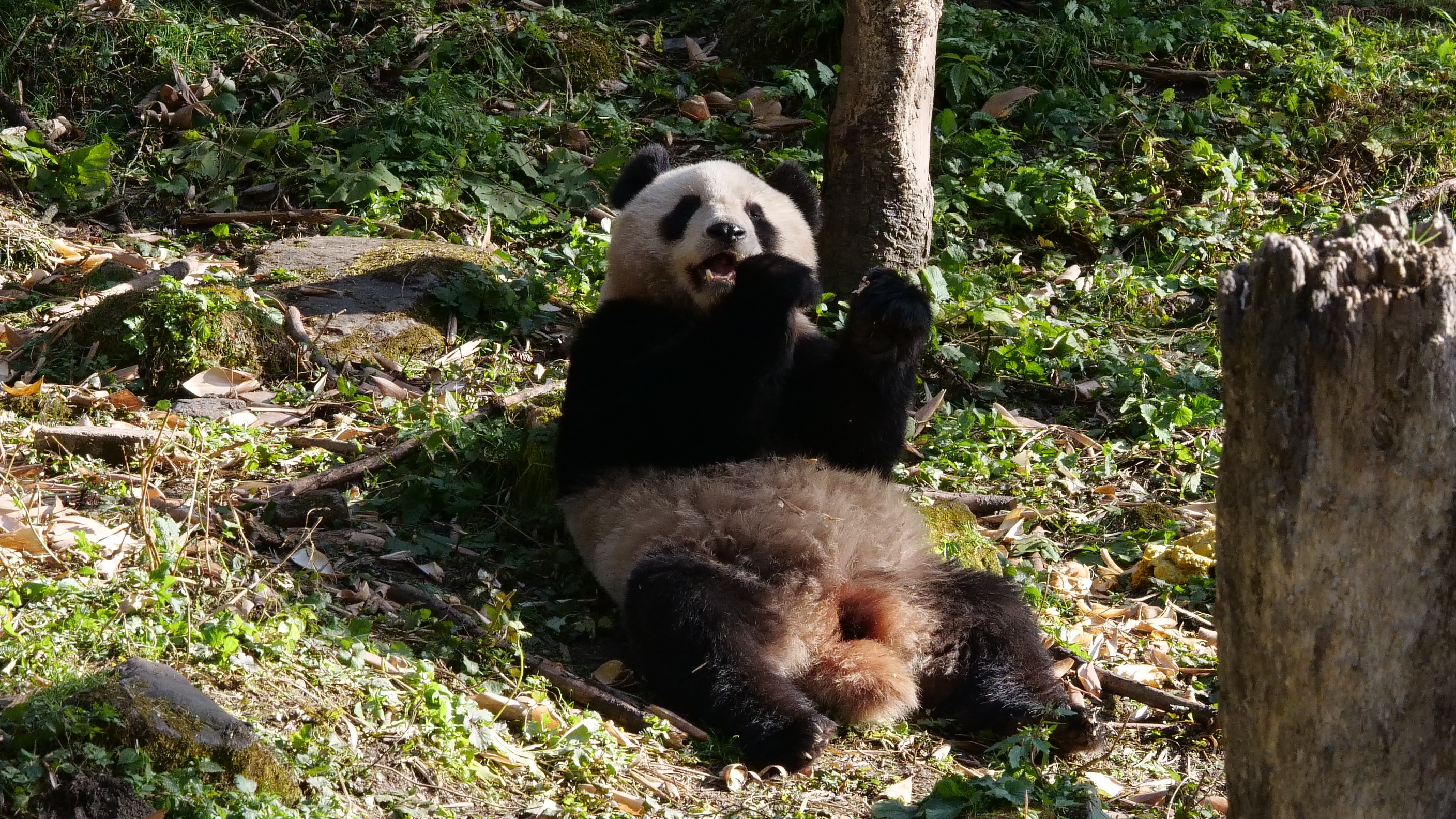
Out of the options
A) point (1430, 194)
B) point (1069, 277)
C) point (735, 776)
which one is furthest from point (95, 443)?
point (1430, 194)

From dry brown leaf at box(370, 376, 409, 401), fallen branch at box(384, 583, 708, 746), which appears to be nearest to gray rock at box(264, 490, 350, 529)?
fallen branch at box(384, 583, 708, 746)

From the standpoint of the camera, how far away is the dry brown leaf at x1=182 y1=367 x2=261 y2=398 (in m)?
6.45

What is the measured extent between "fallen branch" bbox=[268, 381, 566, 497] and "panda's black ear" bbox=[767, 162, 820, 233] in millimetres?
1618

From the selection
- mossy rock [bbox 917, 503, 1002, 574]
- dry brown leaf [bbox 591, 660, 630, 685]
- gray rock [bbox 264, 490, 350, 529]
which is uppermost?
mossy rock [bbox 917, 503, 1002, 574]

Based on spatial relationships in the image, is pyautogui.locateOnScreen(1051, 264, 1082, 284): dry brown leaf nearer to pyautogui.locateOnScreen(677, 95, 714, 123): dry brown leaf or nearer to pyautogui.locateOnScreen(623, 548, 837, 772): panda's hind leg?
pyautogui.locateOnScreen(677, 95, 714, 123): dry brown leaf

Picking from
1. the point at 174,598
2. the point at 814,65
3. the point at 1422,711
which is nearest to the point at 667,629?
the point at 174,598

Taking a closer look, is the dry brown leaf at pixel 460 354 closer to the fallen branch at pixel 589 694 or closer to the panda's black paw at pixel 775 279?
the fallen branch at pixel 589 694

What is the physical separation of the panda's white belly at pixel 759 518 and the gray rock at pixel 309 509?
105 centimetres

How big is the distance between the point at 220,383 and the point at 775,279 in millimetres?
3177

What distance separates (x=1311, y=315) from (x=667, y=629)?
8.05ft

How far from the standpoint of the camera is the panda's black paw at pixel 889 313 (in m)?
5.21

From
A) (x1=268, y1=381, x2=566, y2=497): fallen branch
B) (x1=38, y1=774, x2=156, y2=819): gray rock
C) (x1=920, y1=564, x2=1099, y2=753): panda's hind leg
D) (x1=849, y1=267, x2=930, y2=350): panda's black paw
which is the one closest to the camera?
(x1=38, y1=774, x2=156, y2=819): gray rock

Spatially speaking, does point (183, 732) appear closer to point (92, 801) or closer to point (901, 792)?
point (92, 801)

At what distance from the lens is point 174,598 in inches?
156
